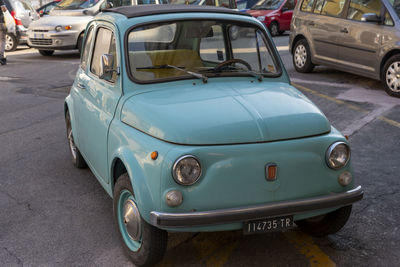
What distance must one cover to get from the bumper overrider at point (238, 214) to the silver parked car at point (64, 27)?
12.4m

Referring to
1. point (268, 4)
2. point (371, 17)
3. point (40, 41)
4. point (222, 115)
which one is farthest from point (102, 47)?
point (268, 4)

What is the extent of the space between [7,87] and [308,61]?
649 centimetres

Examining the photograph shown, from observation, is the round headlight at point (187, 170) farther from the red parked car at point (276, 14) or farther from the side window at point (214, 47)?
the red parked car at point (276, 14)

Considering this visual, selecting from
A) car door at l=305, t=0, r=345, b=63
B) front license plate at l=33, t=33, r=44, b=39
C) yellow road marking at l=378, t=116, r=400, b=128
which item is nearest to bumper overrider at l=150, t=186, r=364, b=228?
yellow road marking at l=378, t=116, r=400, b=128

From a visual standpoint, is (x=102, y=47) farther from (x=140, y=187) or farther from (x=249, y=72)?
(x=140, y=187)

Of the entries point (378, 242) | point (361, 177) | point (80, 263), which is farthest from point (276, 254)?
point (361, 177)

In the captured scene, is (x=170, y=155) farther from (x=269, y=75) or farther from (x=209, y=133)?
(x=269, y=75)

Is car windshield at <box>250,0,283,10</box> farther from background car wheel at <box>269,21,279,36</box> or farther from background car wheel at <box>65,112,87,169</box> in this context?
background car wheel at <box>65,112,87,169</box>

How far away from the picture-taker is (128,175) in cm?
378

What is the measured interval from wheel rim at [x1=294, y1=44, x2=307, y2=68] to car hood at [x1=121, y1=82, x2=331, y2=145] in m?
7.89

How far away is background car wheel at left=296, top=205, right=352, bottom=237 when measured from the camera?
4.01m

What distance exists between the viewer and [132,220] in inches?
149

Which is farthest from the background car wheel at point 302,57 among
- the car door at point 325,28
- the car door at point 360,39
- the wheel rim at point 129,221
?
the wheel rim at point 129,221

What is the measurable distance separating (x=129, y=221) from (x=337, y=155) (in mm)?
1549
